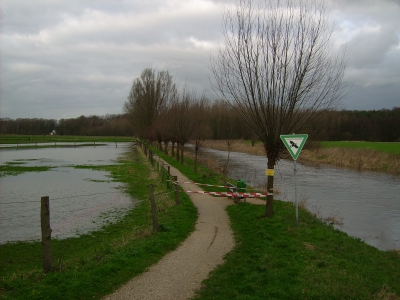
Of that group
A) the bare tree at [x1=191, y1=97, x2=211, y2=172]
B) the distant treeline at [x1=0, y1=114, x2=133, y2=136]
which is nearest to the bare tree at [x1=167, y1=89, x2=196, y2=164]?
the bare tree at [x1=191, y1=97, x2=211, y2=172]

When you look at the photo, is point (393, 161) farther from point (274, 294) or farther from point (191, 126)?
point (274, 294)

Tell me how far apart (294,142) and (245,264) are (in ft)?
12.7

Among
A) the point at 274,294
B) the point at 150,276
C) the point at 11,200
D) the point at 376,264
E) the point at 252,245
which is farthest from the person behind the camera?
the point at 11,200

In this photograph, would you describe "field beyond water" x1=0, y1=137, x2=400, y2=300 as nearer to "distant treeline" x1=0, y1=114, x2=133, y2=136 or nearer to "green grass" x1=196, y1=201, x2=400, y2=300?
"green grass" x1=196, y1=201, x2=400, y2=300

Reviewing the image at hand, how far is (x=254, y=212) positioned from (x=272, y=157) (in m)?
2.13

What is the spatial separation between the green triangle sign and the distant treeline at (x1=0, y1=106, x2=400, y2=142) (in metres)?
2.44

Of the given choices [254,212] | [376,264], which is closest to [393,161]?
[254,212]

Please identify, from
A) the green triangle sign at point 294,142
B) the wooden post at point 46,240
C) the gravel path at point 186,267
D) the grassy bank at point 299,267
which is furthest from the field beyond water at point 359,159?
the wooden post at point 46,240

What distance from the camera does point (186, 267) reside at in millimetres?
7340

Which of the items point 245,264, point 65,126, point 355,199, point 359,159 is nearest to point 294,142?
point 245,264

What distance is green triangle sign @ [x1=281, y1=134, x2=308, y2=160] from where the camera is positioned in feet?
32.6

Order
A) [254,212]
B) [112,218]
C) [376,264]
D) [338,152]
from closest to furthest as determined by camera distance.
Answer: [376,264] < [254,212] < [112,218] < [338,152]

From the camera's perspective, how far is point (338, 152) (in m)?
42.6

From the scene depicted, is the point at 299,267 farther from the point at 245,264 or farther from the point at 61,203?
the point at 61,203
